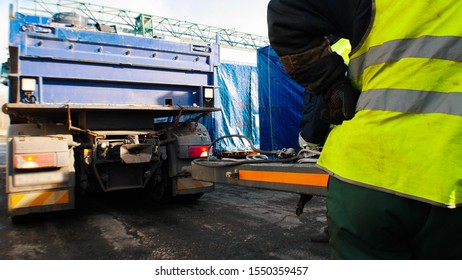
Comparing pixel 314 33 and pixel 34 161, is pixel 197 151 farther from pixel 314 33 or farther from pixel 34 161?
pixel 314 33

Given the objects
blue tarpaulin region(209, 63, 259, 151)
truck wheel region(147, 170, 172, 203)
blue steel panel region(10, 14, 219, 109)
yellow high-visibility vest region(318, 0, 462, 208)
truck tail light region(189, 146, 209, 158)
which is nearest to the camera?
yellow high-visibility vest region(318, 0, 462, 208)

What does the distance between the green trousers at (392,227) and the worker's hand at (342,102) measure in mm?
275

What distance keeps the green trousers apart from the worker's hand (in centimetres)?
28

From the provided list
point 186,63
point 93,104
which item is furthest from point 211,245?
point 186,63

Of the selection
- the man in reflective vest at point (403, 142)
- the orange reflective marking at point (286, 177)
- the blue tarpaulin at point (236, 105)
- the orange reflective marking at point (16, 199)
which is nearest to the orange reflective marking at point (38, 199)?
the orange reflective marking at point (16, 199)

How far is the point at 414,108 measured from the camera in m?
0.99

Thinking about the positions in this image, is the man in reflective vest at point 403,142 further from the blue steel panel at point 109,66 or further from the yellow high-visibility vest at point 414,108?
the blue steel panel at point 109,66

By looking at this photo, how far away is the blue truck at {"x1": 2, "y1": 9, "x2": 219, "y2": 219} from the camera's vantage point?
4.13 m

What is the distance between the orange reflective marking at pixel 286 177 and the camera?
65.9 inches

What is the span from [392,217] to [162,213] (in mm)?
4319

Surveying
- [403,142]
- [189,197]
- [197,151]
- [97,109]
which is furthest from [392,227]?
[189,197]

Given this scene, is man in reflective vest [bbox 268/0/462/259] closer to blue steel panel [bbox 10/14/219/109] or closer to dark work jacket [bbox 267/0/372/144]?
dark work jacket [bbox 267/0/372/144]

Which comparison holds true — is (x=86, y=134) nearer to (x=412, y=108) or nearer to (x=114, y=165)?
(x=114, y=165)

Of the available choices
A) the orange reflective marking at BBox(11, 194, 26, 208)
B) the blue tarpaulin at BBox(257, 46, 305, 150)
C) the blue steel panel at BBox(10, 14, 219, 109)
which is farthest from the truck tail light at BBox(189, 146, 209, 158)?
the blue tarpaulin at BBox(257, 46, 305, 150)
